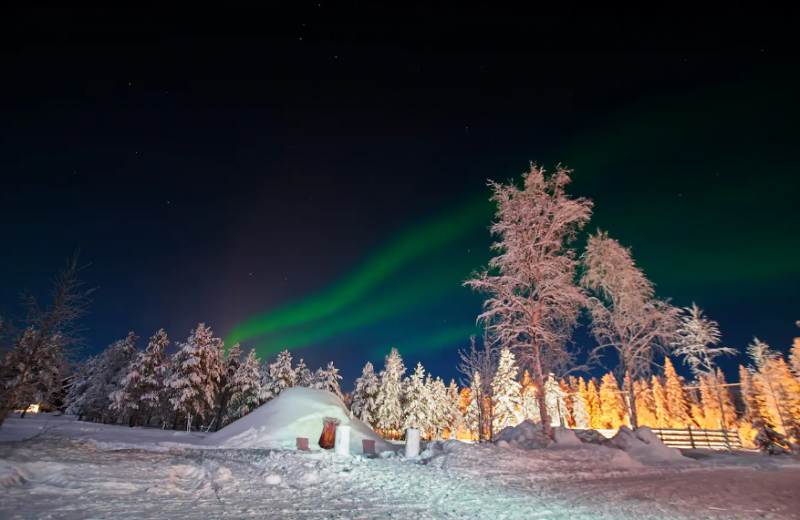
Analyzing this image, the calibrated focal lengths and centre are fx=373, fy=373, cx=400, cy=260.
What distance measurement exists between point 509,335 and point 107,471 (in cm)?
1549

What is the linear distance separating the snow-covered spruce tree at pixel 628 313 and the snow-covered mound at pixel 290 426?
15.9 m

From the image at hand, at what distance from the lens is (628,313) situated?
2367 centimetres

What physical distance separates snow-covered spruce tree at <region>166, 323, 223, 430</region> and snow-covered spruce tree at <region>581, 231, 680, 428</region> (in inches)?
1448

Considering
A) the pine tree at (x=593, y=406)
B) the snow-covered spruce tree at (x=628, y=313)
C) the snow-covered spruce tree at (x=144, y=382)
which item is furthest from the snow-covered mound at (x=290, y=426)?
the pine tree at (x=593, y=406)

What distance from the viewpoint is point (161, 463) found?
9898 mm

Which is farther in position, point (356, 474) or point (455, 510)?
point (356, 474)

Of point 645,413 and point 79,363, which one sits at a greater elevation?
point 79,363

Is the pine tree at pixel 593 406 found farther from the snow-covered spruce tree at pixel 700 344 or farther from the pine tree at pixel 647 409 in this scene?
the snow-covered spruce tree at pixel 700 344

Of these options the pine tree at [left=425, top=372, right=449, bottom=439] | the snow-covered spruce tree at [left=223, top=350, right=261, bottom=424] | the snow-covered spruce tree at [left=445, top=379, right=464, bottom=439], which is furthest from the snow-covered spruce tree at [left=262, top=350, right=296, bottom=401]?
the snow-covered spruce tree at [left=445, top=379, right=464, bottom=439]

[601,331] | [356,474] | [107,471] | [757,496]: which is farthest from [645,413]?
[107,471]

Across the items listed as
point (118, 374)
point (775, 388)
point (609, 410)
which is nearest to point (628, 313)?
point (775, 388)

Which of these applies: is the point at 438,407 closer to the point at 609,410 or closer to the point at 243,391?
the point at 243,391

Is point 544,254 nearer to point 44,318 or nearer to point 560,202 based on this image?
point 560,202

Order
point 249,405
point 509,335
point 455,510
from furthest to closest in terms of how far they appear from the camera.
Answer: point 249,405 < point 509,335 < point 455,510
